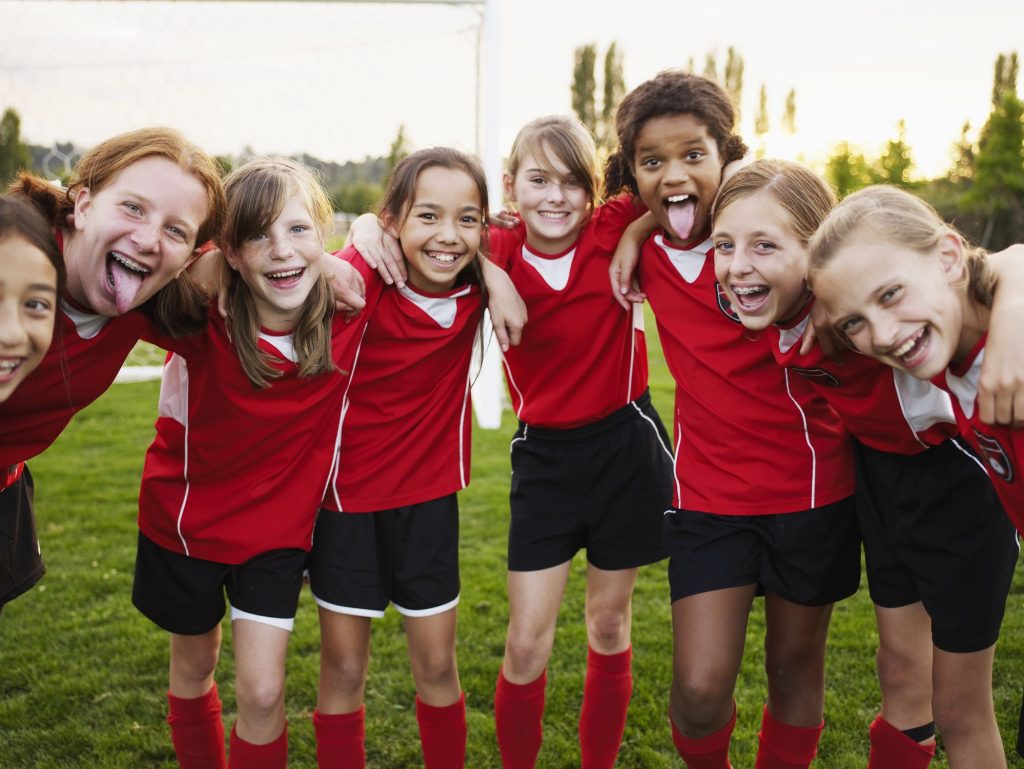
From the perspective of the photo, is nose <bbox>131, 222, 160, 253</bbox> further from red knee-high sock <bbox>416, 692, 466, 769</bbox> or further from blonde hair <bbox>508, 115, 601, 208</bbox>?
red knee-high sock <bbox>416, 692, 466, 769</bbox>

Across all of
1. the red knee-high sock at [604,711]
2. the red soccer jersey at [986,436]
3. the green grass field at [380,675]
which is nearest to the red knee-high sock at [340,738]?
the green grass field at [380,675]

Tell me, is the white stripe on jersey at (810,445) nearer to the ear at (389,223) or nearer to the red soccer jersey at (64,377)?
the ear at (389,223)

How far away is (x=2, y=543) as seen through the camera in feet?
7.34

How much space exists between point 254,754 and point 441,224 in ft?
4.56

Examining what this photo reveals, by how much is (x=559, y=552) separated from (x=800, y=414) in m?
0.77

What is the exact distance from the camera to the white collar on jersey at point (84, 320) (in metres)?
1.99

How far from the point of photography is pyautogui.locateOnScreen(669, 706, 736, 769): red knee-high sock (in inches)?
87.6

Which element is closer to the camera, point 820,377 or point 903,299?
point 903,299

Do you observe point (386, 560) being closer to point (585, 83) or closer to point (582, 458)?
point (582, 458)

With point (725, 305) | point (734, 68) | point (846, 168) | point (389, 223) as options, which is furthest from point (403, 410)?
point (734, 68)

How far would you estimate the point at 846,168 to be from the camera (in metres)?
31.9

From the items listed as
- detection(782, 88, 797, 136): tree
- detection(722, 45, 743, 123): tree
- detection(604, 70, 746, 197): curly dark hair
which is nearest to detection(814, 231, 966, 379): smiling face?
detection(604, 70, 746, 197): curly dark hair

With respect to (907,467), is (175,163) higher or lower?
higher

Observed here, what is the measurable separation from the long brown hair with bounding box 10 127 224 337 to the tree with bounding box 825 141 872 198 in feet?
103
